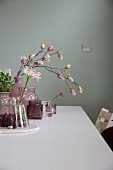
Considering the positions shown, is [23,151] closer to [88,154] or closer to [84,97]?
[88,154]

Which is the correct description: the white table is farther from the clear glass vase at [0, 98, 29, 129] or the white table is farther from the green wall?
the green wall

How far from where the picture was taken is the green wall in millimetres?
4043

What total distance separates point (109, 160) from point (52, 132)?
568 millimetres

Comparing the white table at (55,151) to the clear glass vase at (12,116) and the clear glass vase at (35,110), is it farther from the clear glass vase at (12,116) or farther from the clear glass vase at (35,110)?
the clear glass vase at (35,110)

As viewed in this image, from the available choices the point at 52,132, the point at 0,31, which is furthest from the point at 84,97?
the point at 52,132

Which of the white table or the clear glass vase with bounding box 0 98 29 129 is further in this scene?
the clear glass vase with bounding box 0 98 29 129

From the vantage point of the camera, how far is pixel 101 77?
4.05 meters

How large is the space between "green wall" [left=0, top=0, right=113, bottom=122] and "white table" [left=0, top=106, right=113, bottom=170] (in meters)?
2.53

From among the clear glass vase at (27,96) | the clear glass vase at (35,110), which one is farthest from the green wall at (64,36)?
the clear glass vase at (35,110)

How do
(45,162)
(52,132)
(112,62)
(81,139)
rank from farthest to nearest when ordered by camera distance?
(112,62) → (52,132) → (81,139) → (45,162)

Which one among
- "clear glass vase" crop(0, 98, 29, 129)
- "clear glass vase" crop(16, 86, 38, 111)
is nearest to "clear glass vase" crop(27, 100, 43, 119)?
"clear glass vase" crop(16, 86, 38, 111)

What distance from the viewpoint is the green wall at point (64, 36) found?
4.04 m

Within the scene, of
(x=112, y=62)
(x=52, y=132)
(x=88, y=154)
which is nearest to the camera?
(x=88, y=154)

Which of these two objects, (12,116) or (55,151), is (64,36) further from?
(55,151)
